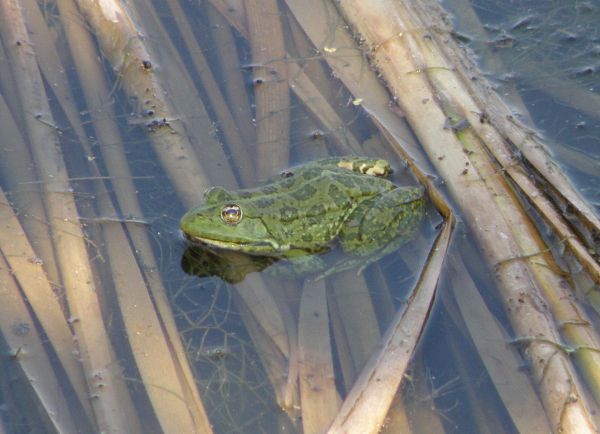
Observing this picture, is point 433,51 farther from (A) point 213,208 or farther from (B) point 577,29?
(A) point 213,208

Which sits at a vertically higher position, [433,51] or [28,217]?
[433,51]

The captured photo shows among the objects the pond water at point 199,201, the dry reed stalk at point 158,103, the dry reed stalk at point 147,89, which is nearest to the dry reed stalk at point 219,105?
the pond water at point 199,201

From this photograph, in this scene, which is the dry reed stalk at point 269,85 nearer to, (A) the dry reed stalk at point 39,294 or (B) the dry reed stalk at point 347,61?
(B) the dry reed stalk at point 347,61

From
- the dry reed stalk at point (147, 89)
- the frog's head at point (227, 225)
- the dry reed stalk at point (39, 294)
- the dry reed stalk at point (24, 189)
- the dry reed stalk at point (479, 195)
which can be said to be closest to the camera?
the dry reed stalk at point (479, 195)

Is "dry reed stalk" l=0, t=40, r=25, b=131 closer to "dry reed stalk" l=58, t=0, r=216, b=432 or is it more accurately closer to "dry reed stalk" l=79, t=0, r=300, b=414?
"dry reed stalk" l=58, t=0, r=216, b=432

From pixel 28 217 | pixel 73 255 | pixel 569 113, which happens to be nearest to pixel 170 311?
pixel 73 255

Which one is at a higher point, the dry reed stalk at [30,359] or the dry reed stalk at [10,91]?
the dry reed stalk at [10,91]

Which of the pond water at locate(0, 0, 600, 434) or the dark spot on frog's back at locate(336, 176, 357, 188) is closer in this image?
the pond water at locate(0, 0, 600, 434)

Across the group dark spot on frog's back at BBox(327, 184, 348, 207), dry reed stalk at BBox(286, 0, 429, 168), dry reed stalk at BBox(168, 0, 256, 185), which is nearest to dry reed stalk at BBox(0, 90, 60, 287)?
dry reed stalk at BBox(168, 0, 256, 185)
